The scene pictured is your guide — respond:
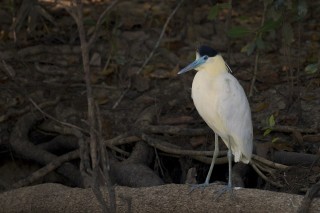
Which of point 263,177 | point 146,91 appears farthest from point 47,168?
point 263,177

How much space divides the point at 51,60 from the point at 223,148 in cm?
211

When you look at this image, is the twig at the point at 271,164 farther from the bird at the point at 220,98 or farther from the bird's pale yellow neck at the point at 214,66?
the bird's pale yellow neck at the point at 214,66

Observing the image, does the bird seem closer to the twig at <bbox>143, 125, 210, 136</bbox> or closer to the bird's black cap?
the bird's black cap

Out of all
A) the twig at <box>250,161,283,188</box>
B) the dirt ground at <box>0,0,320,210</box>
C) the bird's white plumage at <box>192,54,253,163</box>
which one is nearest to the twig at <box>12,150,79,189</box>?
the dirt ground at <box>0,0,320,210</box>

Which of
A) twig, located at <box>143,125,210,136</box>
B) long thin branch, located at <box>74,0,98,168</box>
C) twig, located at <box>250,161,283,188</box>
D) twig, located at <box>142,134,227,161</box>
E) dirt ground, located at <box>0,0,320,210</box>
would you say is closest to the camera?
long thin branch, located at <box>74,0,98,168</box>

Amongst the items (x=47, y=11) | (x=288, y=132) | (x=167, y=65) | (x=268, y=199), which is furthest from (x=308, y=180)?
(x=47, y=11)

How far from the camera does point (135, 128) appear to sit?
22.0 feet

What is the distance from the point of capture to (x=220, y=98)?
17.1ft

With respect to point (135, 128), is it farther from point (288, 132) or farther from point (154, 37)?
point (154, 37)

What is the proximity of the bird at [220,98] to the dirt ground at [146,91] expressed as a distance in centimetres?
40

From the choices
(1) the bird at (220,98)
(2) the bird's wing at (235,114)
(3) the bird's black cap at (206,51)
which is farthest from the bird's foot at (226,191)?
(3) the bird's black cap at (206,51)

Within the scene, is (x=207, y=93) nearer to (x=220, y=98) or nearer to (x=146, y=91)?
(x=220, y=98)

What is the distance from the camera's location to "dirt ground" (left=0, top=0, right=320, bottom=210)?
6.49m

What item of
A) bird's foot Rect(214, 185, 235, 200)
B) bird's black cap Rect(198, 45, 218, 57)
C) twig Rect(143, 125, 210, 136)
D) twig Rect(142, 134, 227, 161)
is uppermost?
bird's black cap Rect(198, 45, 218, 57)
